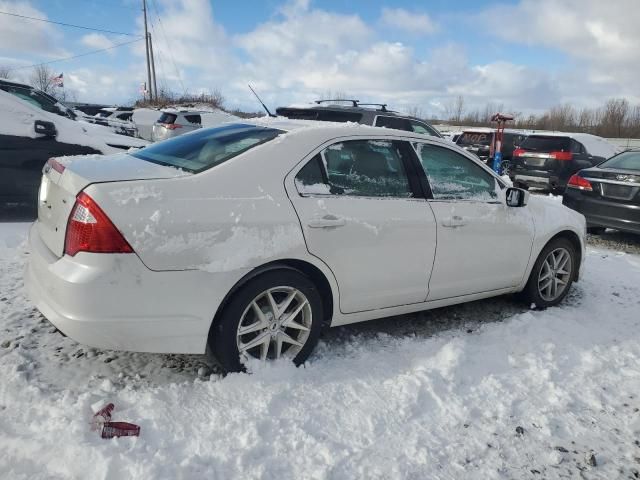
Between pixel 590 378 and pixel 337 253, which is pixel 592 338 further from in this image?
pixel 337 253

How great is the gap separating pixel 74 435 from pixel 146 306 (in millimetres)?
665

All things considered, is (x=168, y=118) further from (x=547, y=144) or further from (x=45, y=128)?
(x=547, y=144)

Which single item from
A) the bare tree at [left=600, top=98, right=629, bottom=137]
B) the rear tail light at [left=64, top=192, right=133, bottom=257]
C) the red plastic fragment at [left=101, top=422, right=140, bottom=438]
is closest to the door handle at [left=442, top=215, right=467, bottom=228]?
the rear tail light at [left=64, top=192, right=133, bottom=257]

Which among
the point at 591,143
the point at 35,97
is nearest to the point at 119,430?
the point at 35,97

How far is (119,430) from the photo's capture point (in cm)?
243

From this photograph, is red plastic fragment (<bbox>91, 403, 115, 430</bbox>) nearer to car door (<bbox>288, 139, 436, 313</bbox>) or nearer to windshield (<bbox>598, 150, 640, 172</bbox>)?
car door (<bbox>288, 139, 436, 313</bbox>)

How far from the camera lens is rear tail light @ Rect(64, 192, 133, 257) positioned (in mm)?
2502

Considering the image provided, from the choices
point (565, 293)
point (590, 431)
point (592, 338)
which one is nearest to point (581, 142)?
point (565, 293)

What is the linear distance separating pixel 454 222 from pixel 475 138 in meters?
16.8

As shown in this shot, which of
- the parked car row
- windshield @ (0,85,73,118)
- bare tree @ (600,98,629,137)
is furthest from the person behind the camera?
bare tree @ (600,98,629,137)

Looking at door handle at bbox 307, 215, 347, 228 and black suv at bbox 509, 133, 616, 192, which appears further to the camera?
black suv at bbox 509, 133, 616, 192

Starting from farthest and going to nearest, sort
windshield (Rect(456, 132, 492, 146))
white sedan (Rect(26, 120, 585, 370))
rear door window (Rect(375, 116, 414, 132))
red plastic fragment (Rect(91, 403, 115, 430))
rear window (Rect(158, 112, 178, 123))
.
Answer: windshield (Rect(456, 132, 492, 146)), rear window (Rect(158, 112, 178, 123)), rear door window (Rect(375, 116, 414, 132)), white sedan (Rect(26, 120, 585, 370)), red plastic fragment (Rect(91, 403, 115, 430))

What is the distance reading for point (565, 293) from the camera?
15.7ft

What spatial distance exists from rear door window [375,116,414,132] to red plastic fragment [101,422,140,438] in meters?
7.37
